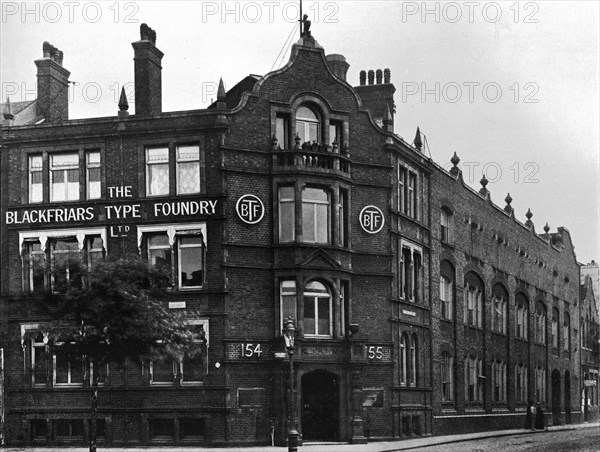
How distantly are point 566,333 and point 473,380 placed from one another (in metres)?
22.7

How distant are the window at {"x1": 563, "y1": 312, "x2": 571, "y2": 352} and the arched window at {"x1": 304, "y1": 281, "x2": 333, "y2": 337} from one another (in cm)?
3752

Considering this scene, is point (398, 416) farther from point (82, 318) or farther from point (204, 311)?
point (82, 318)

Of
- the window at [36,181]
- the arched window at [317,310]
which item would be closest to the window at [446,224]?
the arched window at [317,310]

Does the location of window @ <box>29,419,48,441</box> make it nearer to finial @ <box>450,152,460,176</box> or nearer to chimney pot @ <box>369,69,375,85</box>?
chimney pot @ <box>369,69,375,85</box>

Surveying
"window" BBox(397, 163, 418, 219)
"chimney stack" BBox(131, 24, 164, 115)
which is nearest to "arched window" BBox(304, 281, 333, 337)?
"window" BBox(397, 163, 418, 219)

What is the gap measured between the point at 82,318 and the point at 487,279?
30621 millimetres

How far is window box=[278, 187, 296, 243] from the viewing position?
1506 inches

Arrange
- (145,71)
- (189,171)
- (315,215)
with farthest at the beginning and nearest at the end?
(145,71)
(315,215)
(189,171)

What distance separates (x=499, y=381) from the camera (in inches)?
2242

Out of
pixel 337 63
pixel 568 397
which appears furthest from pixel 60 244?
pixel 568 397

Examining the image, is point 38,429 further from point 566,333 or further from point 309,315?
point 566,333

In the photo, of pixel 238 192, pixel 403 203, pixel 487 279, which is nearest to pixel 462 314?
pixel 487 279

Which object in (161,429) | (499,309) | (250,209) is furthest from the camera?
(499,309)

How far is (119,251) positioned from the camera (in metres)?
38.1
